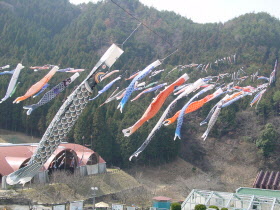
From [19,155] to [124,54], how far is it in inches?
1356

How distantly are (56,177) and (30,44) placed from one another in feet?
122

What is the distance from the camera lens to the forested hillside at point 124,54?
36656 mm

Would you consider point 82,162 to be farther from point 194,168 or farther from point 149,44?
point 149,44

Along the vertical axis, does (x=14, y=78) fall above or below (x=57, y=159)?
above

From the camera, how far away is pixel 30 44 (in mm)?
60062

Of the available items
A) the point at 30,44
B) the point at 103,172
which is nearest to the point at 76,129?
the point at 103,172

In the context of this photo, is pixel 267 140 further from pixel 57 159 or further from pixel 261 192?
pixel 57 159

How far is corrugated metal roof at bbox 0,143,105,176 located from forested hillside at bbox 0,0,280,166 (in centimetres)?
371

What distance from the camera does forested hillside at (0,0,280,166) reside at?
36.7 metres

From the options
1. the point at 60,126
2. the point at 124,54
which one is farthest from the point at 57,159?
the point at 124,54

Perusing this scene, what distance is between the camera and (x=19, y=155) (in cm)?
2831

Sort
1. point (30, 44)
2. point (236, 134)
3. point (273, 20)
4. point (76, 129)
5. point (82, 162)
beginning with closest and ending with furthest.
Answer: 1. point (82, 162)
2. point (76, 129)
3. point (236, 134)
4. point (30, 44)
5. point (273, 20)

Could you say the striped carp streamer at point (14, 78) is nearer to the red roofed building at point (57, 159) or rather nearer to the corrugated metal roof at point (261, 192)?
the red roofed building at point (57, 159)

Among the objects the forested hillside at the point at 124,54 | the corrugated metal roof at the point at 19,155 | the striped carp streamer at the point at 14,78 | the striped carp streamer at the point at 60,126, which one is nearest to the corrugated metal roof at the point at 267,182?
the forested hillside at the point at 124,54
